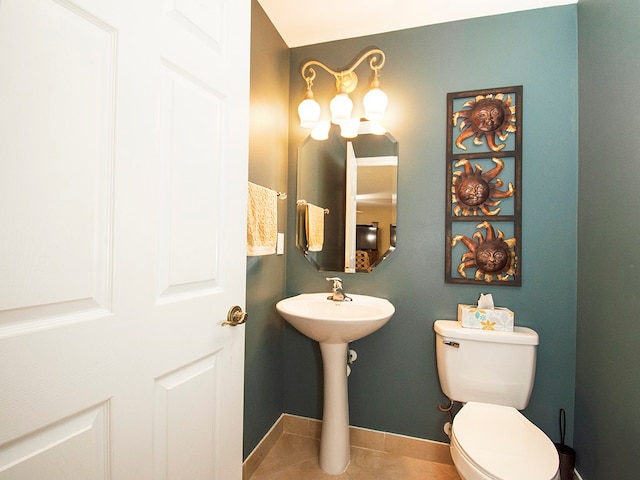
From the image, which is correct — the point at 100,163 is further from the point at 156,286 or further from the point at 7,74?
the point at 156,286

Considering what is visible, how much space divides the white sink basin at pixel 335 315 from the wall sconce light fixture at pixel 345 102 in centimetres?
95

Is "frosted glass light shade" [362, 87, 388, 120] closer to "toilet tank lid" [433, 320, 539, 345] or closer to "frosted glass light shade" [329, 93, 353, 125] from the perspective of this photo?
"frosted glass light shade" [329, 93, 353, 125]

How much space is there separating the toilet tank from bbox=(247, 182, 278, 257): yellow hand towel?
37.8 inches

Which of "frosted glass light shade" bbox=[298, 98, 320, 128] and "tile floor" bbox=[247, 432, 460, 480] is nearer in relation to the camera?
"tile floor" bbox=[247, 432, 460, 480]

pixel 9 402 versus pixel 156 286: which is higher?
pixel 156 286

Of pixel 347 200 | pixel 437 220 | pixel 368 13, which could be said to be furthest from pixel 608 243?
pixel 368 13

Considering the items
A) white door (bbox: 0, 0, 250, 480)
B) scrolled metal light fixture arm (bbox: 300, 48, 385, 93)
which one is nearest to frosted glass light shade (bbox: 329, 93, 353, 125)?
scrolled metal light fixture arm (bbox: 300, 48, 385, 93)

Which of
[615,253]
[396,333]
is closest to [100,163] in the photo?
[396,333]

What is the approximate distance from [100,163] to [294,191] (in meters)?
1.37

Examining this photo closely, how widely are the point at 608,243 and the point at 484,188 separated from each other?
A: 549 millimetres

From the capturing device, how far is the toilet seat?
3.36ft

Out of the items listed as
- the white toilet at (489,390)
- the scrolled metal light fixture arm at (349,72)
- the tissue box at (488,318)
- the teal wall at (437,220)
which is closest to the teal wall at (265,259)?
the teal wall at (437,220)

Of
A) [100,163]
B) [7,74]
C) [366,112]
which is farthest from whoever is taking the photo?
[366,112]

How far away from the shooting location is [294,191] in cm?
196
